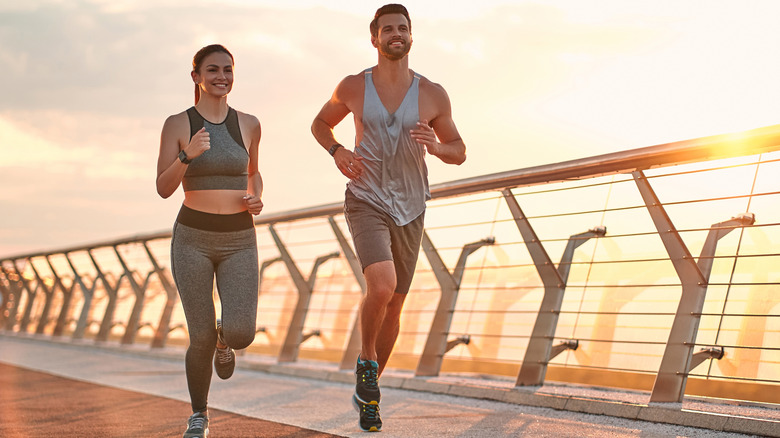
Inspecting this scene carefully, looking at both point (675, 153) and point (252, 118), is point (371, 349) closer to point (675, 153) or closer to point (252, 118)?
point (252, 118)

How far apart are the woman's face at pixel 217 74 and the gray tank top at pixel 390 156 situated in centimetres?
67

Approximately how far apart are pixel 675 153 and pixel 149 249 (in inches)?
352

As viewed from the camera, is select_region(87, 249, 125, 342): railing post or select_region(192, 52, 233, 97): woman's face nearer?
select_region(192, 52, 233, 97): woman's face

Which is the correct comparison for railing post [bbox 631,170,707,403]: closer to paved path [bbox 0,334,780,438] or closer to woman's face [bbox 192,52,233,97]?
paved path [bbox 0,334,780,438]

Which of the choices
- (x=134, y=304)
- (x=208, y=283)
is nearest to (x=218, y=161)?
(x=208, y=283)

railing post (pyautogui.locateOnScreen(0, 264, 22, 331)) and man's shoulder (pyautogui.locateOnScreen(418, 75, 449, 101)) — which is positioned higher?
man's shoulder (pyautogui.locateOnScreen(418, 75, 449, 101))

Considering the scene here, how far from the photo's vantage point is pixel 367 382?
428cm

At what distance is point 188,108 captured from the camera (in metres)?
4.23

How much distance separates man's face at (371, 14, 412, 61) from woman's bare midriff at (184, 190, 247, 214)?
3.33ft

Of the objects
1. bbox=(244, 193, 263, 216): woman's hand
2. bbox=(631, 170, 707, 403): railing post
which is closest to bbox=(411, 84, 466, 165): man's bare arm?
bbox=(244, 193, 263, 216): woman's hand

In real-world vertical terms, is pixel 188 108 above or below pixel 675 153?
below

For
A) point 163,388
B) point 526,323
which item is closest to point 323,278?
point 163,388

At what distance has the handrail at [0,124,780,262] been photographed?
13.6 feet

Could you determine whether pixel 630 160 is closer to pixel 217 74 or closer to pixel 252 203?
pixel 252 203
